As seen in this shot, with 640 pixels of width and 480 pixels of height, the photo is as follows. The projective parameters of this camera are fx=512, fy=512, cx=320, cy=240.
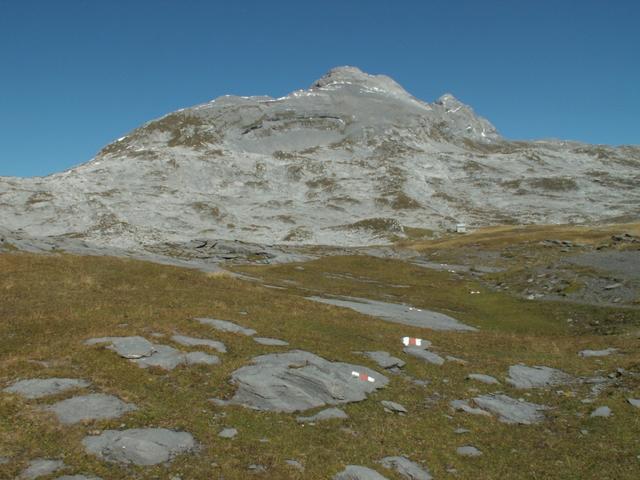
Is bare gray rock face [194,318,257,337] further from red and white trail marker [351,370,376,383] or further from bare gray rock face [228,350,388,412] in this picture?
red and white trail marker [351,370,376,383]

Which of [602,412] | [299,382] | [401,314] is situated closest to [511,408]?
[602,412]

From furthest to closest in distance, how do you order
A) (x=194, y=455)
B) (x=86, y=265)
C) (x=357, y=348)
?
(x=86, y=265)
(x=357, y=348)
(x=194, y=455)

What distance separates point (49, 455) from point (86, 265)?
101 ft

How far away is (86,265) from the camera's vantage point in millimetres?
42250

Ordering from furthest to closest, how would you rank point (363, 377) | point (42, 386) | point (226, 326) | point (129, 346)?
point (226, 326) → point (363, 377) → point (129, 346) → point (42, 386)

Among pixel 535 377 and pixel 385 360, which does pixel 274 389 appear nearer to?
pixel 385 360

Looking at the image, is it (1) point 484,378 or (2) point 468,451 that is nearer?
(2) point 468,451

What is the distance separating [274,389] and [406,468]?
20.4 ft

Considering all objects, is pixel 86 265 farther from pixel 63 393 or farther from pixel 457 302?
pixel 457 302

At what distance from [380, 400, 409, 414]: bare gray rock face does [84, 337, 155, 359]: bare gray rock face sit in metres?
10.2

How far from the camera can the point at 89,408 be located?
16.9 meters

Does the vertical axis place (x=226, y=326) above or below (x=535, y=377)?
above

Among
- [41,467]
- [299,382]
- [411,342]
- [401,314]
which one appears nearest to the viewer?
[41,467]

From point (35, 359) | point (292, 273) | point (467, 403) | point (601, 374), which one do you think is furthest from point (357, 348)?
point (292, 273)
